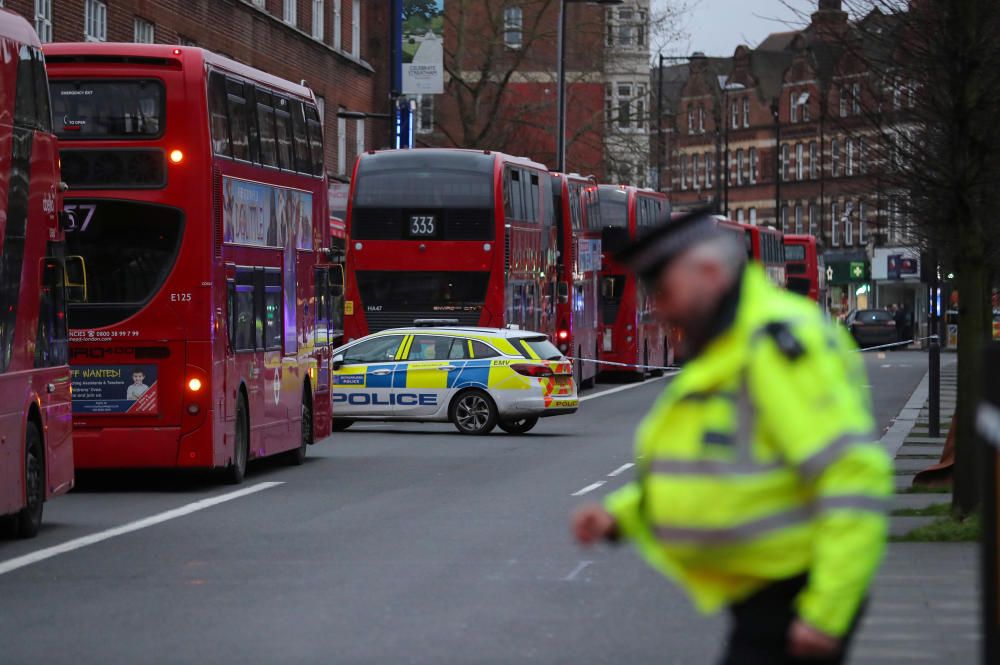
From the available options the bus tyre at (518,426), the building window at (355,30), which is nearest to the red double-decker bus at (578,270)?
the bus tyre at (518,426)

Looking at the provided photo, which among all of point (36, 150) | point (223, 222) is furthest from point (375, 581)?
point (223, 222)

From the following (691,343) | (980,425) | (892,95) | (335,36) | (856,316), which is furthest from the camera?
(856,316)

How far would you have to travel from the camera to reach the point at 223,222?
19422 mm

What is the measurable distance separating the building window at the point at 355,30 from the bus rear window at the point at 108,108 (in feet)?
134

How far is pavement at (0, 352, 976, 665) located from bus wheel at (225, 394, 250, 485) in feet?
0.69

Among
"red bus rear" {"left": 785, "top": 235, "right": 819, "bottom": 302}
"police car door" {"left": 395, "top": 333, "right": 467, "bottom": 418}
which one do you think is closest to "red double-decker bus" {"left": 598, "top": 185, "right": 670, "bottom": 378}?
"police car door" {"left": 395, "top": 333, "right": 467, "bottom": 418}

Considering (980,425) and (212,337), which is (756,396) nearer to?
(980,425)

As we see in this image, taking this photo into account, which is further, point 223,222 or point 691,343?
point 223,222

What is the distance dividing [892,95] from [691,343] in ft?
46.2

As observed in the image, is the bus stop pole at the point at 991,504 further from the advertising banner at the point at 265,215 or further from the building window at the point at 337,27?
the building window at the point at 337,27

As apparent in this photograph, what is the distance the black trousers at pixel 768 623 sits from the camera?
4.73 metres

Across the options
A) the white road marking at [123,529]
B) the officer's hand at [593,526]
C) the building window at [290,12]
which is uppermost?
the building window at [290,12]

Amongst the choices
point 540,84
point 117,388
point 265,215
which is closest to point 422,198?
point 265,215

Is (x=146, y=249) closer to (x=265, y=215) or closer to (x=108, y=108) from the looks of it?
(x=108, y=108)
